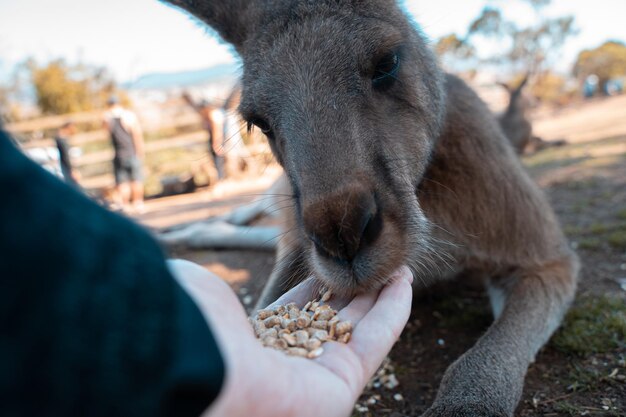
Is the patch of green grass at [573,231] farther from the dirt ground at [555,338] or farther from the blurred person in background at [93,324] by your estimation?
the blurred person in background at [93,324]

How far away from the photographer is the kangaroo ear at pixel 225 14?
3.46 meters

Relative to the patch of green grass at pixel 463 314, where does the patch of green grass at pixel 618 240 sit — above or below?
above

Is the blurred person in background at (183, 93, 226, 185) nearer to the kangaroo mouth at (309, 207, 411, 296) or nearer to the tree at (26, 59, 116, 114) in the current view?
the kangaroo mouth at (309, 207, 411, 296)

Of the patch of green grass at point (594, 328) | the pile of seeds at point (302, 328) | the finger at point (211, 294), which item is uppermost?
the finger at point (211, 294)

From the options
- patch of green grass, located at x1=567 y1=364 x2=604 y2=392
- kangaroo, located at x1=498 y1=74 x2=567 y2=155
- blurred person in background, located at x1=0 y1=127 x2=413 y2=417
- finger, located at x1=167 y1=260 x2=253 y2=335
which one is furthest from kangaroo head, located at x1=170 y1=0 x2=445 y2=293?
kangaroo, located at x1=498 y1=74 x2=567 y2=155

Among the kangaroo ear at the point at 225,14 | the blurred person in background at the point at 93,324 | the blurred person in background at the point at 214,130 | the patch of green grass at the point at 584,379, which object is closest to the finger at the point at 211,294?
the blurred person in background at the point at 93,324

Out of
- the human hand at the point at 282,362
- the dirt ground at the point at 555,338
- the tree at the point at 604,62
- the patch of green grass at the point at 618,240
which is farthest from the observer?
the tree at the point at 604,62

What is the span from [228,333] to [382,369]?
2087 mm

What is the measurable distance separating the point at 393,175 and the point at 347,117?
357mm

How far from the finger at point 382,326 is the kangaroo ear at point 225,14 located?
2.25 m

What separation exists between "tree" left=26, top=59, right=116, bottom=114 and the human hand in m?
28.2

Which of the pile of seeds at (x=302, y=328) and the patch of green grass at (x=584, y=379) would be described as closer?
the pile of seeds at (x=302, y=328)

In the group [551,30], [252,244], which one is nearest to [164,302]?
[252,244]

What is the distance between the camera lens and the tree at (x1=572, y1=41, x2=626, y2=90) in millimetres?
35875
